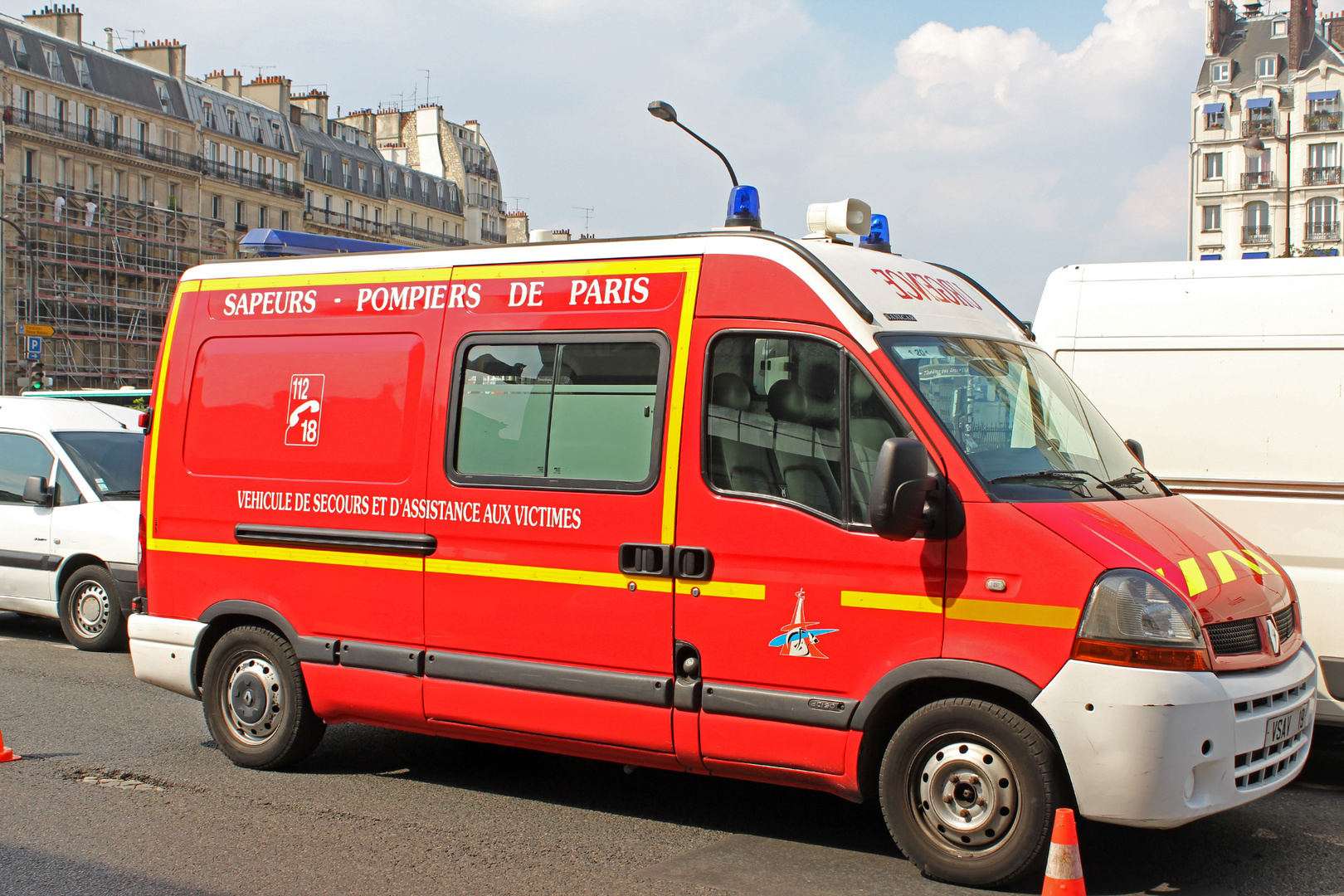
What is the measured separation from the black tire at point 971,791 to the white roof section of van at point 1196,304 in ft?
10.3

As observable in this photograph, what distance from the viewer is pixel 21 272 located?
194ft

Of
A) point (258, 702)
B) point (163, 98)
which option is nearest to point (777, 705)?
point (258, 702)

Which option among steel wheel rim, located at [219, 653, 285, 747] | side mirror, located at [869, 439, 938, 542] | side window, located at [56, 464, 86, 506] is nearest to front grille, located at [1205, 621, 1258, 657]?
side mirror, located at [869, 439, 938, 542]

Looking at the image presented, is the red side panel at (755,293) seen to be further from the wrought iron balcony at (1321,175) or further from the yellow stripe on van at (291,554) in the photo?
the wrought iron balcony at (1321,175)

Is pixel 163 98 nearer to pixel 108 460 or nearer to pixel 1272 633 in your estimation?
pixel 108 460

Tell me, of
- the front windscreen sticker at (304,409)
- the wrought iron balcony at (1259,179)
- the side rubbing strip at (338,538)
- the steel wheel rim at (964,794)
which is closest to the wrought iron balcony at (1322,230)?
the wrought iron balcony at (1259,179)

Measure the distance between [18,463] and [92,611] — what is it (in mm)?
1700

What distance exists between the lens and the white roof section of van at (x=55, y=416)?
11414mm

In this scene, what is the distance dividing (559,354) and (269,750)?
2.62 m

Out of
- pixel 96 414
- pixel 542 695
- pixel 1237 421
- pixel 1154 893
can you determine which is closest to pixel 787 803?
pixel 542 695

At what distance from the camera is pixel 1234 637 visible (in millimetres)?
4730

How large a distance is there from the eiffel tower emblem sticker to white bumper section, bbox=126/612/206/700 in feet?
10.9

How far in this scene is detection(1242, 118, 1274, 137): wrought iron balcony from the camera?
2995 inches

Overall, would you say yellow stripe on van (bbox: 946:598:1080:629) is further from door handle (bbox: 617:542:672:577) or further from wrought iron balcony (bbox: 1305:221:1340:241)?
wrought iron balcony (bbox: 1305:221:1340:241)
